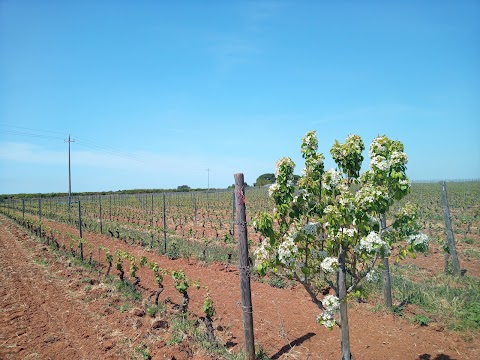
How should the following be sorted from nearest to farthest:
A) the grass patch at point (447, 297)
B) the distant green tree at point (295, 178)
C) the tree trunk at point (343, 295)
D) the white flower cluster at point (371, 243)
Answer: the white flower cluster at point (371, 243) < the tree trunk at point (343, 295) < the distant green tree at point (295, 178) < the grass patch at point (447, 297)

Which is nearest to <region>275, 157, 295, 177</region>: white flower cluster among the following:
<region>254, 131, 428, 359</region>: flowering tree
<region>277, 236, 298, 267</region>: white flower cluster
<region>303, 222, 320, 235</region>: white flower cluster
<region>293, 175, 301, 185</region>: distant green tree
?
<region>254, 131, 428, 359</region>: flowering tree

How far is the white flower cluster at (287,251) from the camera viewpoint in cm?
365

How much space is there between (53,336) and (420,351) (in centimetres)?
629

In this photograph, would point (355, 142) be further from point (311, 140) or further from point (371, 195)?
point (371, 195)

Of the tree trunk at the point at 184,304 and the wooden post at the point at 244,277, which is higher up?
the wooden post at the point at 244,277

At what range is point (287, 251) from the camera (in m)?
3.64

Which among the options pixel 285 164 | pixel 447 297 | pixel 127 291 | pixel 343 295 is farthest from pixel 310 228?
pixel 127 291

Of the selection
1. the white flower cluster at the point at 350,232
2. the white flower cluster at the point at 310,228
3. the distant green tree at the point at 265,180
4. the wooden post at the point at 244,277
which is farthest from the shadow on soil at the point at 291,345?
the distant green tree at the point at 265,180

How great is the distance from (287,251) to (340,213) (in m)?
0.72

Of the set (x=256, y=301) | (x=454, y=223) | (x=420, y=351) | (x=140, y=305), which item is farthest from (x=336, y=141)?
(x=454, y=223)

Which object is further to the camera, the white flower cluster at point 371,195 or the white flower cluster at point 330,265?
the white flower cluster at point 330,265

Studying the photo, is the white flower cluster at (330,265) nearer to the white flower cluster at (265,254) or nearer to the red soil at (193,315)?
the white flower cluster at (265,254)

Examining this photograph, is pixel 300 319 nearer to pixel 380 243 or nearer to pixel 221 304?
pixel 221 304

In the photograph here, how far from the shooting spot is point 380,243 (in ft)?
10.8
